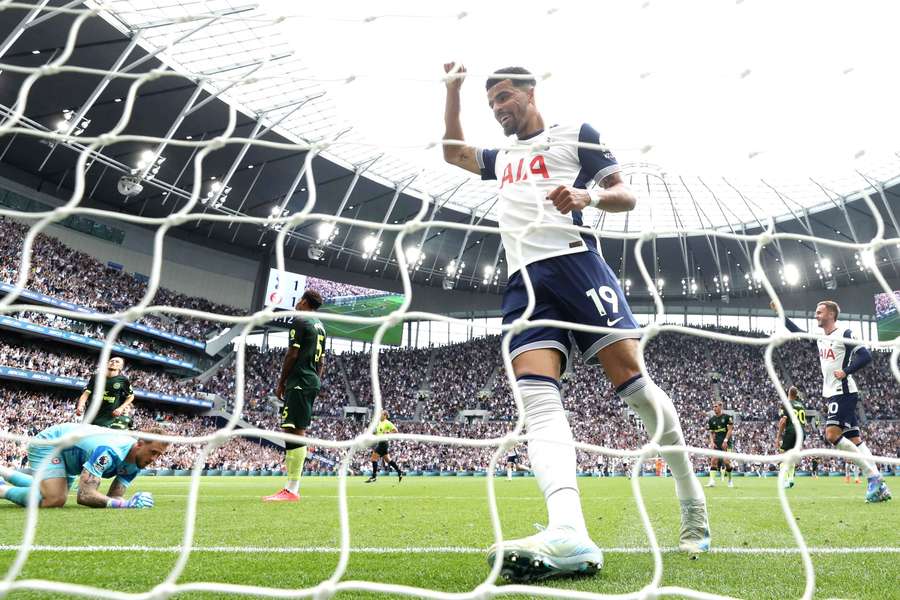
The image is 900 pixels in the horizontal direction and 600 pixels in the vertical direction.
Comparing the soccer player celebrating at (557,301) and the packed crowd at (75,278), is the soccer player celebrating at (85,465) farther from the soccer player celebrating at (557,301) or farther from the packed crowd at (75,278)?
the packed crowd at (75,278)

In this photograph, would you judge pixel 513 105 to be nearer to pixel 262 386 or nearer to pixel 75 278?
pixel 75 278

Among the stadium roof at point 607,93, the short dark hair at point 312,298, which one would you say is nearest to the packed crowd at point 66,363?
the stadium roof at point 607,93

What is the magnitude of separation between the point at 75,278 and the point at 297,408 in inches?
860

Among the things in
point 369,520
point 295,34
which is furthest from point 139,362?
point 369,520

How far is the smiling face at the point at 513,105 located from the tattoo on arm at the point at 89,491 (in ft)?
11.4

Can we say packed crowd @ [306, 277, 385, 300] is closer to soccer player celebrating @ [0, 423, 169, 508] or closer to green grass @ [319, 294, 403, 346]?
green grass @ [319, 294, 403, 346]

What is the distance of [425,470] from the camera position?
25422mm

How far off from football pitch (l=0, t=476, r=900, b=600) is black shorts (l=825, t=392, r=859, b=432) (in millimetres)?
1782

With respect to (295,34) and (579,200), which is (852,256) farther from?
(579,200)

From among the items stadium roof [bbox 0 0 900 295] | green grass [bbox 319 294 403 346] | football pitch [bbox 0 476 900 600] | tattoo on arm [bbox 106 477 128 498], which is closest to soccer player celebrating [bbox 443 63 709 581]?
football pitch [bbox 0 476 900 600]

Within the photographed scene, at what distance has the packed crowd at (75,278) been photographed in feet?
69.1

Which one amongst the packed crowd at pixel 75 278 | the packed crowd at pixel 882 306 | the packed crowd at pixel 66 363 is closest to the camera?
the packed crowd at pixel 66 363

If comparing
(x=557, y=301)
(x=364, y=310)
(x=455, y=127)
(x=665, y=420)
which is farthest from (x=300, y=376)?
(x=364, y=310)

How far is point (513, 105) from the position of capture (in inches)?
106
